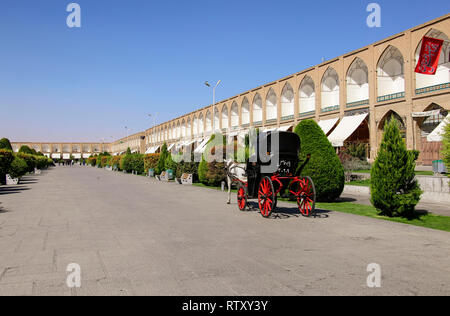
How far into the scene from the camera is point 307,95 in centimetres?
4100

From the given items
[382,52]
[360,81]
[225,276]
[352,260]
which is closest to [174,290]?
[225,276]

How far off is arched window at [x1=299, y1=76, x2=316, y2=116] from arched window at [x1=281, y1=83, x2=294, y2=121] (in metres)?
2.56

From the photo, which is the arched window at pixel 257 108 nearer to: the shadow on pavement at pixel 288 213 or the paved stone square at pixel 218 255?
the shadow on pavement at pixel 288 213

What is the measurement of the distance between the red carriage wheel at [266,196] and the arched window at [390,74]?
2433 centimetres

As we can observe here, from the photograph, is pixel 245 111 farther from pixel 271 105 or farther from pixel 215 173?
pixel 215 173

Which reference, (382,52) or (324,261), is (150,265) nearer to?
(324,261)

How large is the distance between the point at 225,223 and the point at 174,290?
4.57 meters

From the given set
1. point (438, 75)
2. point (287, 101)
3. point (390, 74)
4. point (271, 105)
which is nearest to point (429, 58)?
point (438, 75)

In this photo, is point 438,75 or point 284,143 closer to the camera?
point 284,143

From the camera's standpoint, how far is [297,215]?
9.70 metres

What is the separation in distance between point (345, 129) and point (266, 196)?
24.5 metres

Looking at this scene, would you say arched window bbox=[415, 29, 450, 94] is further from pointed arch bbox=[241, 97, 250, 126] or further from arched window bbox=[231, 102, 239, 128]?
arched window bbox=[231, 102, 239, 128]

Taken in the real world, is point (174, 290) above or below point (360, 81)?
below

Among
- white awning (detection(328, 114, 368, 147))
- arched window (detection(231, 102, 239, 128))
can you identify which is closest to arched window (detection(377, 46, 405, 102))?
white awning (detection(328, 114, 368, 147))
